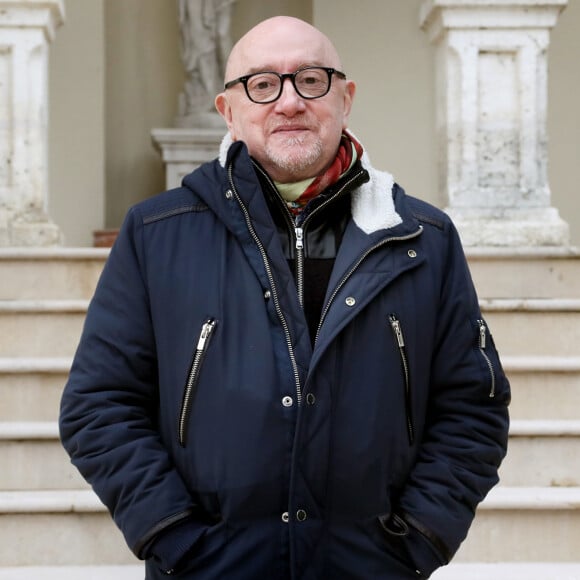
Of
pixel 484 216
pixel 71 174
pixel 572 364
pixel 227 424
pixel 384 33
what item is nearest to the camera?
pixel 227 424

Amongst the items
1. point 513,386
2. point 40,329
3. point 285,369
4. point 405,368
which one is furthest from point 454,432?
point 40,329

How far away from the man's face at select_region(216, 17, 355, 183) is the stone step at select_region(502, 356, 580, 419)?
190 cm

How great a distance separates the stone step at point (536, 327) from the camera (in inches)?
154

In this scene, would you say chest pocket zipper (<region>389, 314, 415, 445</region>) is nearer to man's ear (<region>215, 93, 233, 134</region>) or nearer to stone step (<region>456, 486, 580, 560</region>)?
man's ear (<region>215, 93, 233, 134</region>)

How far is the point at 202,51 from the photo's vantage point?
266 inches

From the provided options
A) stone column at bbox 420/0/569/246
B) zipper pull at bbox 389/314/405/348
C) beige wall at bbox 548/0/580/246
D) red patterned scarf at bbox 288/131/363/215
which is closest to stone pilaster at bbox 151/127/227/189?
beige wall at bbox 548/0/580/246

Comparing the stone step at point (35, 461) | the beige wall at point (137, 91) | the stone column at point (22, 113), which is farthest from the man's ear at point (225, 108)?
the beige wall at point (137, 91)

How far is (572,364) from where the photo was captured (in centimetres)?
366

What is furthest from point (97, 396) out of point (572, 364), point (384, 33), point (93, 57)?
point (93, 57)

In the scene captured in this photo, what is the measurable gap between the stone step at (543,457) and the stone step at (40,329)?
1495 millimetres

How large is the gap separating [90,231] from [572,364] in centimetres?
358

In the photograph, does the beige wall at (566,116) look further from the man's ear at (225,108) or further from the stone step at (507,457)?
the man's ear at (225,108)

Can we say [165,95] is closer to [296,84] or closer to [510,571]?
[510,571]

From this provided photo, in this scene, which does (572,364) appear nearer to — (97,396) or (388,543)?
(388,543)
